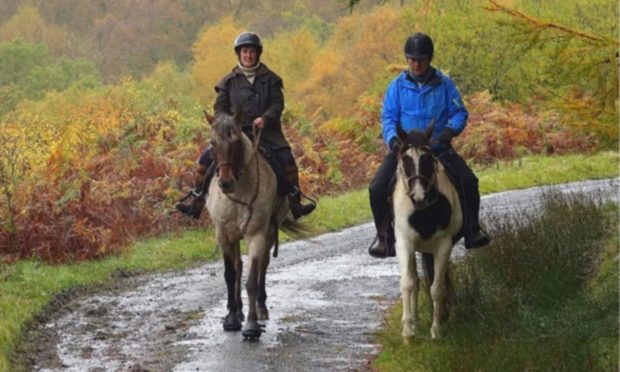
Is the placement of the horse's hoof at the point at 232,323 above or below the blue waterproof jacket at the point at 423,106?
below

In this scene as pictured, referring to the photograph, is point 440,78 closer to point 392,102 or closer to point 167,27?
point 392,102

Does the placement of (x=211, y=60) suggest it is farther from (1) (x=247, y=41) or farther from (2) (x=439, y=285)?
(2) (x=439, y=285)

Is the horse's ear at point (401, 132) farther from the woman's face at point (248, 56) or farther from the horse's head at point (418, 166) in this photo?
the woman's face at point (248, 56)

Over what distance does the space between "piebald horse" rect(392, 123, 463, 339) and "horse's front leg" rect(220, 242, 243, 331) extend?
2020 millimetres

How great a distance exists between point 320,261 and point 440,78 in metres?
5.90

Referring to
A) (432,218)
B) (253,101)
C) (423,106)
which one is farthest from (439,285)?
(253,101)

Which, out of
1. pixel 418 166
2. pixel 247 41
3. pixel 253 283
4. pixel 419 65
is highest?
pixel 247 41

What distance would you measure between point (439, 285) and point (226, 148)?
7.85 feet

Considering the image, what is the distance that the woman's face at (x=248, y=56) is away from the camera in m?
11.0

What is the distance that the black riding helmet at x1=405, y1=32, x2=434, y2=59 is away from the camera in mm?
9609

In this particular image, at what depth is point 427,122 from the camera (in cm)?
983

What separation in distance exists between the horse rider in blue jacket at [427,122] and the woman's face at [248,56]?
5.87ft

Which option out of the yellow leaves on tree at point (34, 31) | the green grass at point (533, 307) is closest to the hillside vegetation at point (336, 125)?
the green grass at point (533, 307)

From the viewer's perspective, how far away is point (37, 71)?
291ft
